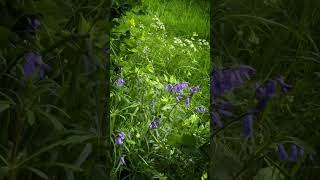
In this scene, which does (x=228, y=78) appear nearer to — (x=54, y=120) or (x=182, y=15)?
(x=54, y=120)

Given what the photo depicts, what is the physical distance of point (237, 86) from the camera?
3.98ft

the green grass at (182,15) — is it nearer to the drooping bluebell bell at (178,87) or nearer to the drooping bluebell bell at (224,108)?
the drooping bluebell bell at (178,87)

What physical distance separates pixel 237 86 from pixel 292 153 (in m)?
0.17

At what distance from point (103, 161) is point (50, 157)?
153mm

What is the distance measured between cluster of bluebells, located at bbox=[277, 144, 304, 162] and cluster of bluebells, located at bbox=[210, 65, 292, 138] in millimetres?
65

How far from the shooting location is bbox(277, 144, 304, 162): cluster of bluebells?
118cm

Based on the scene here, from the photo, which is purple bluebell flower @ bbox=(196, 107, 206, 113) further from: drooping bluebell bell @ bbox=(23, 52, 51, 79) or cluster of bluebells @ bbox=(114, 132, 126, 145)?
drooping bluebell bell @ bbox=(23, 52, 51, 79)

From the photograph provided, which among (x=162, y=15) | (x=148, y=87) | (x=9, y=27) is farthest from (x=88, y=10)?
(x=162, y=15)

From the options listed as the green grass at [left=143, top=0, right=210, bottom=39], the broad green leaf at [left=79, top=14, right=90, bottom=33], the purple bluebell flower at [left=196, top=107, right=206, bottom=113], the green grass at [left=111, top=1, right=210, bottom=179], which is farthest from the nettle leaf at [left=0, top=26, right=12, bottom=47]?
the green grass at [left=143, top=0, right=210, bottom=39]

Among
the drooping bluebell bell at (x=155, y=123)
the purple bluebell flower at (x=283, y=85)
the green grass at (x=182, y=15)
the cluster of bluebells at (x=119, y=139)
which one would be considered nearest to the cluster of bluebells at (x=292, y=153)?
the purple bluebell flower at (x=283, y=85)

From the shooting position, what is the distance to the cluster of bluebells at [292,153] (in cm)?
118

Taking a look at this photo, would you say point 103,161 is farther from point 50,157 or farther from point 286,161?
point 286,161

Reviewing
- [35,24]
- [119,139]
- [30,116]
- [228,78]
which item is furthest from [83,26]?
[119,139]

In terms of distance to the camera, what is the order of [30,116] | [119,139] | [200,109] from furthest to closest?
[200,109]
[119,139]
[30,116]
